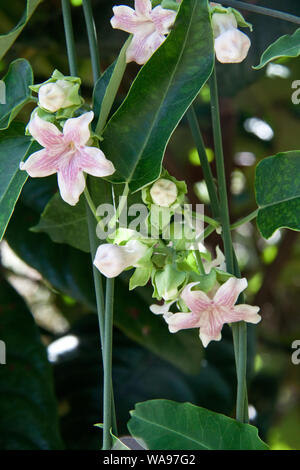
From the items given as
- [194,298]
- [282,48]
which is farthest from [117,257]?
[282,48]

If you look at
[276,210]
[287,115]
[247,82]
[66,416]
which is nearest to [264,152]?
[287,115]

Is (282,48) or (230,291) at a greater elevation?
(282,48)

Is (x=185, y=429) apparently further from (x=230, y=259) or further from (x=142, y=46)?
(x=142, y=46)

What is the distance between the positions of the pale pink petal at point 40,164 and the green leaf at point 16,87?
2.9 inches

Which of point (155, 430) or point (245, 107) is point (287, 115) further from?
point (155, 430)

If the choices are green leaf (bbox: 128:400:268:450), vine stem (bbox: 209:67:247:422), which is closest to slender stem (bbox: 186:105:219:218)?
vine stem (bbox: 209:67:247:422)

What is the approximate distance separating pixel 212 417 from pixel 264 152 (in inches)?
33.3

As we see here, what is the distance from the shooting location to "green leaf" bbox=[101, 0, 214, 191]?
0.35 metres

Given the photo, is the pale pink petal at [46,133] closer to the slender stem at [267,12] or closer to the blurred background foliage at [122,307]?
the slender stem at [267,12]

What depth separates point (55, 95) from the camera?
345 millimetres

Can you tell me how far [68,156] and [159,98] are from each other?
58 mm

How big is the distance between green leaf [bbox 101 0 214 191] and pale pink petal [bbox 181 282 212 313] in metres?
0.06
